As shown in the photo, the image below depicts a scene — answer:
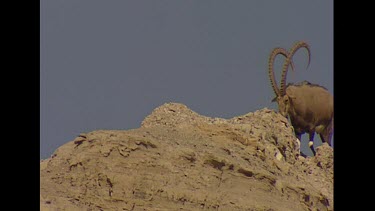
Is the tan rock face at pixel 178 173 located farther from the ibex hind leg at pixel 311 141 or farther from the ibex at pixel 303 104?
the ibex at pixel 303 104

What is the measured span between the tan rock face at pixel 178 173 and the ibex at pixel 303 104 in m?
5.42

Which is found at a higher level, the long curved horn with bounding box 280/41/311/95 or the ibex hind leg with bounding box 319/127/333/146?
the long curved horn with bounding box 280/41/311/95

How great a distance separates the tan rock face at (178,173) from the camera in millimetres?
8352

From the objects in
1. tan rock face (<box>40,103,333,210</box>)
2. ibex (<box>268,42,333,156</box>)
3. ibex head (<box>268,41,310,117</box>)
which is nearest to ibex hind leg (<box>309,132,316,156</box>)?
ibex (<box>268,42,333,156</box>)

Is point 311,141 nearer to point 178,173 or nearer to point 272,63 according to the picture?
point 272,63

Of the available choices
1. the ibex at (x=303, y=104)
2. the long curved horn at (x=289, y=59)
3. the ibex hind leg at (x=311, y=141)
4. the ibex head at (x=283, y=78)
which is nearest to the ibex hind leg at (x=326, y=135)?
the ibex at (x=303, y=104)

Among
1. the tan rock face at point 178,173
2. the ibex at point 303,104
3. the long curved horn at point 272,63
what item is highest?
the long curved horn at point 272,63

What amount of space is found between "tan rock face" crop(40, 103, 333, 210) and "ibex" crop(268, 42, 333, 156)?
5.42 meters

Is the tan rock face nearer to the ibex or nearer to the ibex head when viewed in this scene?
the ibex

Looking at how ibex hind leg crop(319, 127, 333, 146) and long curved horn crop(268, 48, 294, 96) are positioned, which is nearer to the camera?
ibex hind leg crop(319, 127, 333, 146)

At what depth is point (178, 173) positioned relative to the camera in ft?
29.0

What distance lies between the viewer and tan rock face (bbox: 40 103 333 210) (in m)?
8.35
